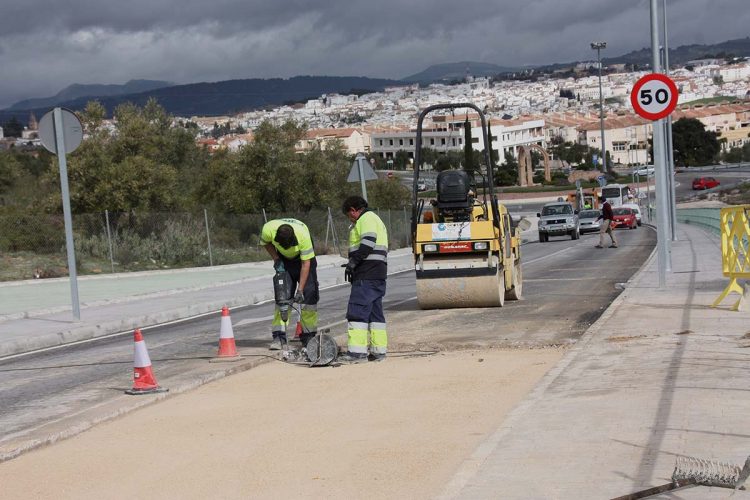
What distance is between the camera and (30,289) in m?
26.0

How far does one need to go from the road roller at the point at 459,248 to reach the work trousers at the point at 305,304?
422cm

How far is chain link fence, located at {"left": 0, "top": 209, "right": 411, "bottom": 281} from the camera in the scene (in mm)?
31266

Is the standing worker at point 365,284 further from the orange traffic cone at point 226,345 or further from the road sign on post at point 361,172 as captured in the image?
Result: the road sign on post at point 361,172

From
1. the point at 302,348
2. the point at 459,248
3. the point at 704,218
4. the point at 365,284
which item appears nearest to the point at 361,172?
the point at 459,248

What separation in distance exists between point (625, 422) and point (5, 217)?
27226 millimetres

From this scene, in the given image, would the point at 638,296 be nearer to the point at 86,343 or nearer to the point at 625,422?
the point at 86,343

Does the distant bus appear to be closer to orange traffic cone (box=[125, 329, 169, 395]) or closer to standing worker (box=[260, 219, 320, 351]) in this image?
standing worker (box=[260, 219, 320, 351])

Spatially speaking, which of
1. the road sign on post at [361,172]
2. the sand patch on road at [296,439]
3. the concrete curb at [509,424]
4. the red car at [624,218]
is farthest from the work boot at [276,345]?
the red car at [624,218]

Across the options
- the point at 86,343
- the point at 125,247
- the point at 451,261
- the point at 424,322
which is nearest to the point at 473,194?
the point at 451,261

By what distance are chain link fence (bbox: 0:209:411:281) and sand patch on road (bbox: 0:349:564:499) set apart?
1975 cm

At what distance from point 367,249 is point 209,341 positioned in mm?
4064

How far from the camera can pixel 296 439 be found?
8562 millimetres

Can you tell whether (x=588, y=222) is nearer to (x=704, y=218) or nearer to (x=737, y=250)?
(x=704, y=218)

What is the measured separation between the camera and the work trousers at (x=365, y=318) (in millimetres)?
12461
